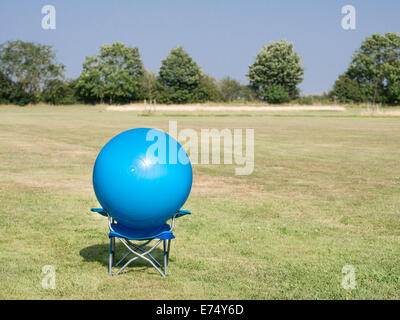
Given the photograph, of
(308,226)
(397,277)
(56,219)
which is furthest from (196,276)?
(56,219)

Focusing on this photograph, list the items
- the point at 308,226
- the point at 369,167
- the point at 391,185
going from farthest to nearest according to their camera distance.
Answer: the point at 369,167, the point at 391,185, the point at 308,226

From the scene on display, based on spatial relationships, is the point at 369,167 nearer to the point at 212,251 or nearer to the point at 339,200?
the point at 339,200

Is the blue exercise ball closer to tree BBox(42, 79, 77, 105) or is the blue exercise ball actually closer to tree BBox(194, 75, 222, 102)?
tree BBox(42, 79, 77, 105)

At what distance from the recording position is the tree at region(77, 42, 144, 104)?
311ft

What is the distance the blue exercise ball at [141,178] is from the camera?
614 cm

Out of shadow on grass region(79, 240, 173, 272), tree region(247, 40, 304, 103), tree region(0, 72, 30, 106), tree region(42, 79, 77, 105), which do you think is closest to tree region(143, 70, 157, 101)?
tree region(42, 79, 77, 105)

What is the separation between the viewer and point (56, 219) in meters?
9.70

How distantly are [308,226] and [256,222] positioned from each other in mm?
991

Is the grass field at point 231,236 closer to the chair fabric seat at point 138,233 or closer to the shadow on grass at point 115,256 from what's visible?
the shadow on grass at point 115,256

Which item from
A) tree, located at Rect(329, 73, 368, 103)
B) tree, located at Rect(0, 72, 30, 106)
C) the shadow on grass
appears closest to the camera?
the shadow on grass

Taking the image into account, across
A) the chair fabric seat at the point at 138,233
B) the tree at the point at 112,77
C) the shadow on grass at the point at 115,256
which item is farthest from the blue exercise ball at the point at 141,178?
the tree at the point at 112,77
